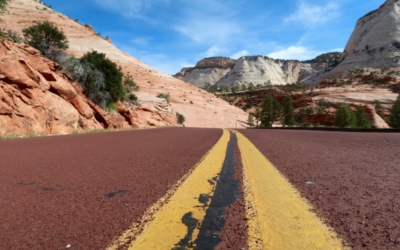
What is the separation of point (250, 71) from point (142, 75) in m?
99.6

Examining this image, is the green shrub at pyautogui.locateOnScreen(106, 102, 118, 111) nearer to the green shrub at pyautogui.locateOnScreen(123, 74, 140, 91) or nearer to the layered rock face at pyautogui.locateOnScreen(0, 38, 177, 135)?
the layered rock face at pyautogui.locateOnScreen(0, 38, 177, 135)

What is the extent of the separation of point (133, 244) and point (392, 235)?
138 cm

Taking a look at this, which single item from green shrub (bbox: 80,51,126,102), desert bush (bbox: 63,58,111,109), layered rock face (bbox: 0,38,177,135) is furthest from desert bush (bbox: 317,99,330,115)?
layered rock face (bbox: 0,38,177,135)

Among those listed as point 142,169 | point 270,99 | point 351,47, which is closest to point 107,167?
point 142,169

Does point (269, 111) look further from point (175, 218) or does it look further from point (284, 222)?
point (175, 218)

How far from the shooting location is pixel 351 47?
102 m

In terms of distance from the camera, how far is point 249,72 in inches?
5571

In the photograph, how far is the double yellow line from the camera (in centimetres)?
129

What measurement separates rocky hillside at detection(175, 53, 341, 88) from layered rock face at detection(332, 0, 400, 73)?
73.8 ft

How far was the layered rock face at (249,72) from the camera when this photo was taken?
140m

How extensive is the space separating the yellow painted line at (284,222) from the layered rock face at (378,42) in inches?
3914

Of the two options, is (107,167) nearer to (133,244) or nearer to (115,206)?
(115,206)

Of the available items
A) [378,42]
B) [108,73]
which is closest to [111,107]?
[108,73]

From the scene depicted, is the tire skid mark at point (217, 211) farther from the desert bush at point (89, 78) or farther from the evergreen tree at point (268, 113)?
the evergreen tree at point (268, 113)
